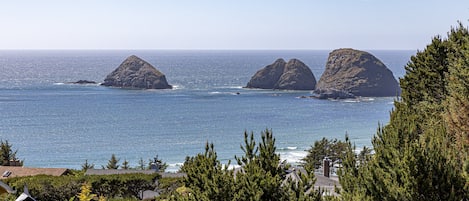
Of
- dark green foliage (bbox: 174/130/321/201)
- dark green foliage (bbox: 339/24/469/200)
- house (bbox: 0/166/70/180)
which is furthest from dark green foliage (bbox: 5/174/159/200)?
dark green foliage (bbox: 339/24/469/200)

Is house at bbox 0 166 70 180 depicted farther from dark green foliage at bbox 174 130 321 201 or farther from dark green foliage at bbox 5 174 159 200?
dark green foliage at bbox 174 130 321 201

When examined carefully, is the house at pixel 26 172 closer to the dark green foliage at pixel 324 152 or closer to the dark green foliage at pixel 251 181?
the dark green foliage at pixel 251 181

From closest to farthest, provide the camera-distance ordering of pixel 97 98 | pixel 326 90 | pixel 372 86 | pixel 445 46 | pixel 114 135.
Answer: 1. pixel 445 46
2. pixel 114 135
3. pixel 97 98
4. pixel 326 90
5. pixel 372 86

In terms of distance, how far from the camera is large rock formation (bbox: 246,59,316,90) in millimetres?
128750

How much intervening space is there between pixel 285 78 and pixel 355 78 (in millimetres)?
16497

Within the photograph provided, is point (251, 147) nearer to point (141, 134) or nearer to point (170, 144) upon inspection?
point (170, 144)

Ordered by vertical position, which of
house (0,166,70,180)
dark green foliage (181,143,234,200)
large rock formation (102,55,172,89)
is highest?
dark green foliage (181,143,234,200)

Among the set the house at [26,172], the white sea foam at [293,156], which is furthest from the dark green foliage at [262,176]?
the white sea foam at [293,156]

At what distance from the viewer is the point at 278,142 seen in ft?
203

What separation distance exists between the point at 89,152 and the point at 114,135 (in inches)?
406

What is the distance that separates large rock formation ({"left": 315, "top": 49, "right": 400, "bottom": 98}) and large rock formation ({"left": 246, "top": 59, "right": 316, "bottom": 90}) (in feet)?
14.9

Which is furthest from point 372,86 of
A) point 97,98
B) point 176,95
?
point 97,98

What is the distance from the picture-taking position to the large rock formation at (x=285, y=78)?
12875 cm

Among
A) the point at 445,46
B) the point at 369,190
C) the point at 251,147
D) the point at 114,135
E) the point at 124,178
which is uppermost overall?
the point at 445,46
